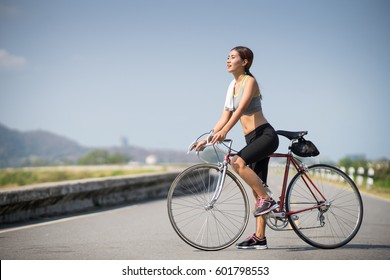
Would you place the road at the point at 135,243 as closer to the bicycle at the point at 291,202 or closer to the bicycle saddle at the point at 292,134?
the bicycle at the point at 291,202

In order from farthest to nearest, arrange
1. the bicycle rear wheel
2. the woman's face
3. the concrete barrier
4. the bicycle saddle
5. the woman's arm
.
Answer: the concrete barrier → the bicycle rear wheel → the bicycle saddle → the woman's face → the woman's arm

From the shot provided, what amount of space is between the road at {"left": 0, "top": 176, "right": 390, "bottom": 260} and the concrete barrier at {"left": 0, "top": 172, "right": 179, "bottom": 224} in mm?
444

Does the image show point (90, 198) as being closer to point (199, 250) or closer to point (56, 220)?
point (56, 220)

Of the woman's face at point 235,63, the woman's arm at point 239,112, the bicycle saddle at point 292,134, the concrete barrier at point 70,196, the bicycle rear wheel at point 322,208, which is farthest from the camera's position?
the concrete barrier at point 70,196

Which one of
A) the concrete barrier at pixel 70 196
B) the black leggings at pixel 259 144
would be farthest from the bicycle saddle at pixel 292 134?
the concrete barrier at pixel 70 196

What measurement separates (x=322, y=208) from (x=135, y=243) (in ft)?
7.22

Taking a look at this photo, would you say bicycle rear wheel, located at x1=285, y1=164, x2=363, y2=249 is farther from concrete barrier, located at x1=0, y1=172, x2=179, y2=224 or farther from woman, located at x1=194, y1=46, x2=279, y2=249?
concrete barrier, located at x1=0, y1=172, x2=179, y2=224

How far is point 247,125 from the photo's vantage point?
6211mm

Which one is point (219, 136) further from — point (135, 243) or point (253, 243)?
point (135, 243)

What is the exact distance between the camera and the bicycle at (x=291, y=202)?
6.14m

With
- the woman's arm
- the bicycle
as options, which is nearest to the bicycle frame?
the bicycle

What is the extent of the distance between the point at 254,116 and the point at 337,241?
1.72m

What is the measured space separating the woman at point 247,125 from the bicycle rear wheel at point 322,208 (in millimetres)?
384

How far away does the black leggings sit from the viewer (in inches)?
238
